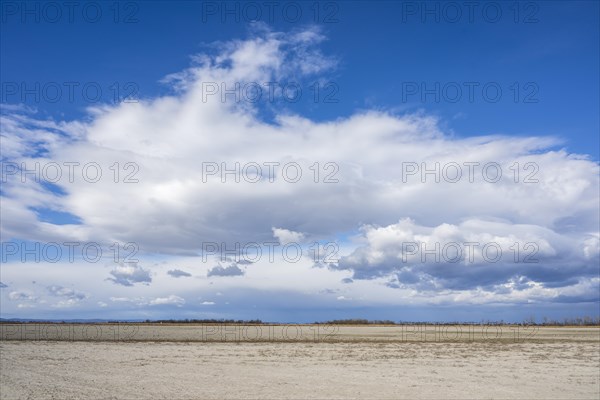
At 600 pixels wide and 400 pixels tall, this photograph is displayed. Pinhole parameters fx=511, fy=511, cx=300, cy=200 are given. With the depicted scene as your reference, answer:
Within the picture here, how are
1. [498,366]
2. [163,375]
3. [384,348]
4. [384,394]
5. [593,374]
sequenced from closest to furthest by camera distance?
[384,394] < [163,375] < [593,374] < [498,366] < [384,348]

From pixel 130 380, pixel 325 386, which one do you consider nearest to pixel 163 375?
pixel 130 380

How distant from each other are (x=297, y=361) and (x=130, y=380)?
37.4 feet

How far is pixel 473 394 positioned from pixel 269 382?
9257 mm

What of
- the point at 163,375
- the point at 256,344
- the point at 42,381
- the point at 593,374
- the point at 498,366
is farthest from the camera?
the point at 256,344

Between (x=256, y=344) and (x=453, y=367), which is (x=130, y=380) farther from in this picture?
(x=256, y=344)

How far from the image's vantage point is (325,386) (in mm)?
23547

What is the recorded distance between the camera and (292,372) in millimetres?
27531

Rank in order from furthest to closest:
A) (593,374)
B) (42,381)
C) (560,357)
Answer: (560,357) < (593,374) < (42,381)

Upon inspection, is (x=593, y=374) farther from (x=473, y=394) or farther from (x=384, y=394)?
(x=384, y=394)

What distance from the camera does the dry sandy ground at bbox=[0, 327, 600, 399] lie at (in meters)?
22.0

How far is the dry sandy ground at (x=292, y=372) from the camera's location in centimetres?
2203

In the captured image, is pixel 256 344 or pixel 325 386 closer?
pixel 325 386

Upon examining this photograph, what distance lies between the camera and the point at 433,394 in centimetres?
2205

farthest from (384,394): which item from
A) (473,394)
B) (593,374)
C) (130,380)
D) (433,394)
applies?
(593,374)
